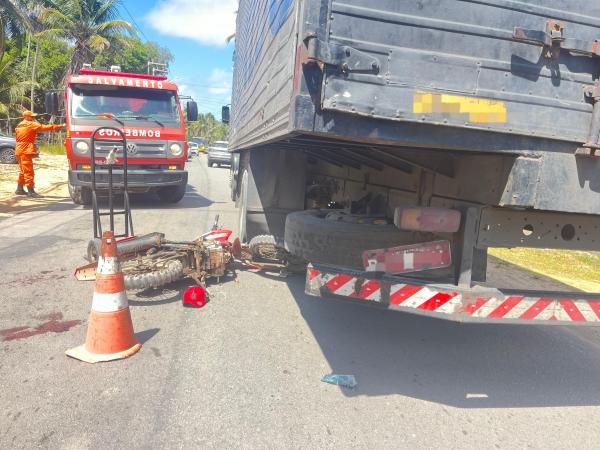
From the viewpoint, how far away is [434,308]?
8.89 ft

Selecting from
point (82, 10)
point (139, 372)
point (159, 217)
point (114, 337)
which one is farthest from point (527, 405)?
point (82, 10)

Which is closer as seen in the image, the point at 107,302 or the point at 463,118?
the point at 463,118

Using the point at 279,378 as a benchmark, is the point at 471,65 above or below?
above

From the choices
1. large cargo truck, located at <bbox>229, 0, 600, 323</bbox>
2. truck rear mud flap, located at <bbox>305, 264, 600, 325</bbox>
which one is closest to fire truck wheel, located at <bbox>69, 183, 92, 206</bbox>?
large cargo truck, located at <bbox>229, 0, 600, 323</bbox>

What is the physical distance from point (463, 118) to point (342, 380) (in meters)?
1.88

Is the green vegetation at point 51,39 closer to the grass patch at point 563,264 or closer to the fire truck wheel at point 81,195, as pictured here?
the fire truck wheel at point 81,195

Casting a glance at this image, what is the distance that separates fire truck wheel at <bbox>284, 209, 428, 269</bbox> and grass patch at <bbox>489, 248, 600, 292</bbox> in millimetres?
3939

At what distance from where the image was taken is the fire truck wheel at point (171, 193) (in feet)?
34.8

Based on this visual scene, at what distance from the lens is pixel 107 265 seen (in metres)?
3.30

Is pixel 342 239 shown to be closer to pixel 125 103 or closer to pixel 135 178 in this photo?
pixel 135 178

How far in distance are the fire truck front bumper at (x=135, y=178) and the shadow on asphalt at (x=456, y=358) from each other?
578cm

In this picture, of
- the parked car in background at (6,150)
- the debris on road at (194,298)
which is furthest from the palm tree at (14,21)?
the debris on road at (194,298)

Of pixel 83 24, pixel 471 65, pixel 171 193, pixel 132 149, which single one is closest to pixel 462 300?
pixel 471 65

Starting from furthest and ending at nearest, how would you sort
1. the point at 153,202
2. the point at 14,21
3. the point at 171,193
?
the point at 14,21, the point at 153,202, the point at 171,193
